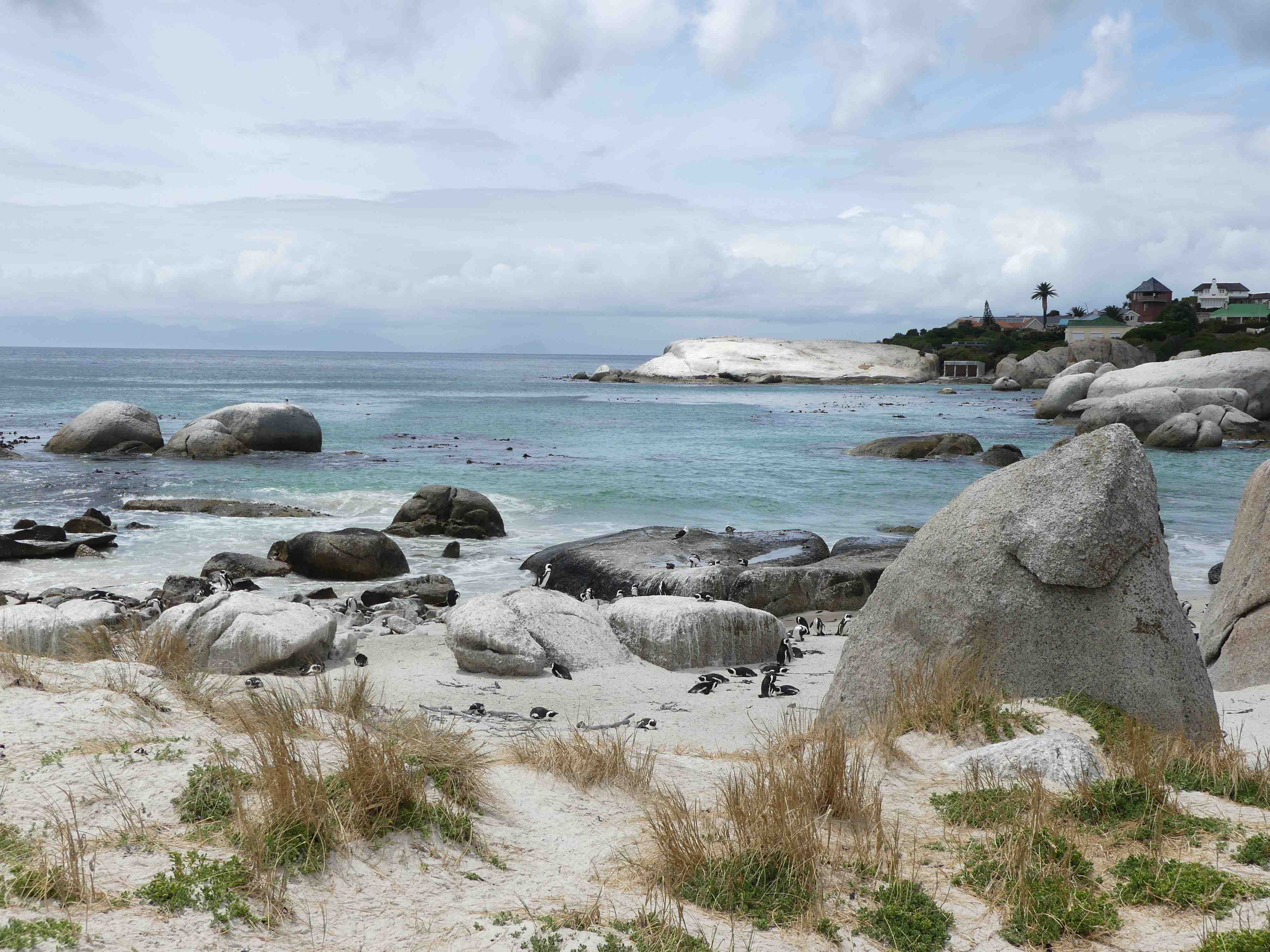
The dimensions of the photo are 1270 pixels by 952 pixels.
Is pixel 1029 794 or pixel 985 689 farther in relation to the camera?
pixel 985 689

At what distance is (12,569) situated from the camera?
51.3 ft

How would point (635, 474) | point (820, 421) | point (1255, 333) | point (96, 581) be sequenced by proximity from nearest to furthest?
1. point (96, 581)
2. point (635, 474)
3. point (820, 421)
4. point (1255, 333)

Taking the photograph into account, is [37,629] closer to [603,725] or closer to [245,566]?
[603,725]

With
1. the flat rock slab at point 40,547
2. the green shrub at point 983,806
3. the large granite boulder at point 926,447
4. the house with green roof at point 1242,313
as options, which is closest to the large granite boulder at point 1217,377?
the large granite boulder at point 926,447

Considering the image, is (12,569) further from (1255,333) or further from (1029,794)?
(1255,333)

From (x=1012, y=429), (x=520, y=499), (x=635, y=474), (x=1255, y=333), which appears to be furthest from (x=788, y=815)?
(x=1255, y=333)

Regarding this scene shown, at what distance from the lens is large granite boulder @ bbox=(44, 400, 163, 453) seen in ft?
103

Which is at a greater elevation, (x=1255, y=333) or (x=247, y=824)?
(x=1255, y=333)

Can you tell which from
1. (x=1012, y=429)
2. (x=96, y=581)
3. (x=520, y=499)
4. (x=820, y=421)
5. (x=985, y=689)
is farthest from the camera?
(x=820, y=421)

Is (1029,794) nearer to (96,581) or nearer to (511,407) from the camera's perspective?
(96,581)

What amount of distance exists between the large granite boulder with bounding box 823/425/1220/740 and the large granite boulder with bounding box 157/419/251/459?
2860cm

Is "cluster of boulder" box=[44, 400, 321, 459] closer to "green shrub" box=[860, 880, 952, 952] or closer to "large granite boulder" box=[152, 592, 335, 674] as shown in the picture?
"large granite boulder" box=[152, 592, 335, 674]

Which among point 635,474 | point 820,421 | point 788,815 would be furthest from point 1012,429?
point 788,815

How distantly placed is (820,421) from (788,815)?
51.2 m
